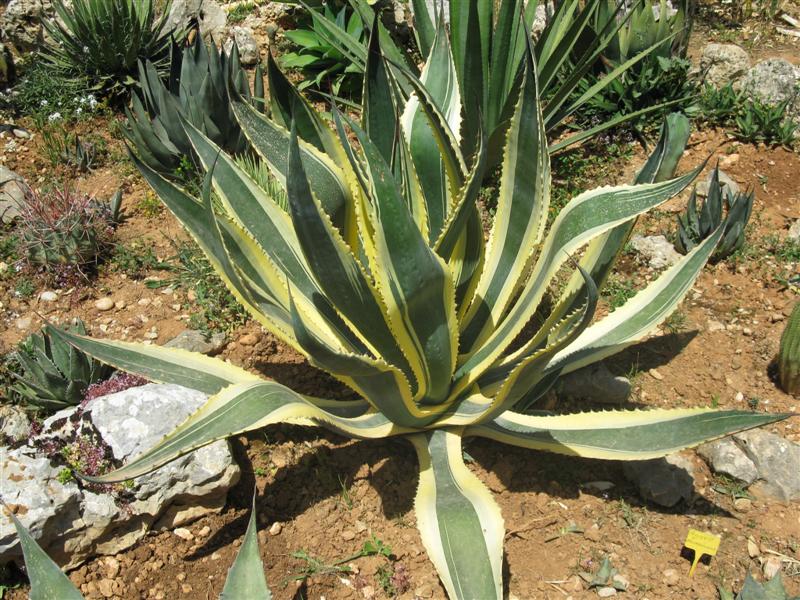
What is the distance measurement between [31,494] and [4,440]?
52cm

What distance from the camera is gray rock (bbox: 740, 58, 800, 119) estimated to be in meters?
3.84

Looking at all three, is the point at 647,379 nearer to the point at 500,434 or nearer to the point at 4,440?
the point at 500,434

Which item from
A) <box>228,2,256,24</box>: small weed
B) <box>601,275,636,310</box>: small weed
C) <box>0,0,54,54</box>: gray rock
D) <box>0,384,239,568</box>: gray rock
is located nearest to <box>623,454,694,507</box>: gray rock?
<box>601,275,636,310</box>: small weed

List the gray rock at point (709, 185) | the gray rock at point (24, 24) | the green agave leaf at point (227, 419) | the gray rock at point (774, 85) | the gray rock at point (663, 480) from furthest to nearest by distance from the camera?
the gray rock at point (24, 24) → the gray rock at point (774, 85) → the gray rock at point (709, 185) → the gray rock at point (663, 480) → the green agave leaf at point (227, 419)

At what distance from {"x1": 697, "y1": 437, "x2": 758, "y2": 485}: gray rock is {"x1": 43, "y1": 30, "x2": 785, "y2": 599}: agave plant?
46 centimetres

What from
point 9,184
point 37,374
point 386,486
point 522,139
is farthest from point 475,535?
point 9,184

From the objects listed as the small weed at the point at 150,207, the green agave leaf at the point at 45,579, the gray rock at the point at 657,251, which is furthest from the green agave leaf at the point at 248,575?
the small weed at the point at 150,207

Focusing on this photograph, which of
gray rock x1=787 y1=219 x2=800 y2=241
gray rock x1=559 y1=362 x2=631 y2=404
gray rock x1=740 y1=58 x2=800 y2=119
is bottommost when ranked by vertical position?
gray rock x1=559 y1=362 x2=631 y2=404

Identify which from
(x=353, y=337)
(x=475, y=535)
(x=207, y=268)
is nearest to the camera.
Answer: (x=475, y=535)

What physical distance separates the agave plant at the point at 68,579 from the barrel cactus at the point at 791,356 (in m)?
1.91

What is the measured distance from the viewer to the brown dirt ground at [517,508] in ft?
6.69

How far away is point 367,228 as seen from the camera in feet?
6.57

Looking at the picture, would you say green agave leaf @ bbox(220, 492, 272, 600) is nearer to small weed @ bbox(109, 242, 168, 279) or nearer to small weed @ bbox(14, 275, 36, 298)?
small weed @ bbox(109, 242, 168, 279)

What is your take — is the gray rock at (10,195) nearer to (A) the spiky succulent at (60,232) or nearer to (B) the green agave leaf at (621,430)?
(A) the spiky succulent at (60,232)
